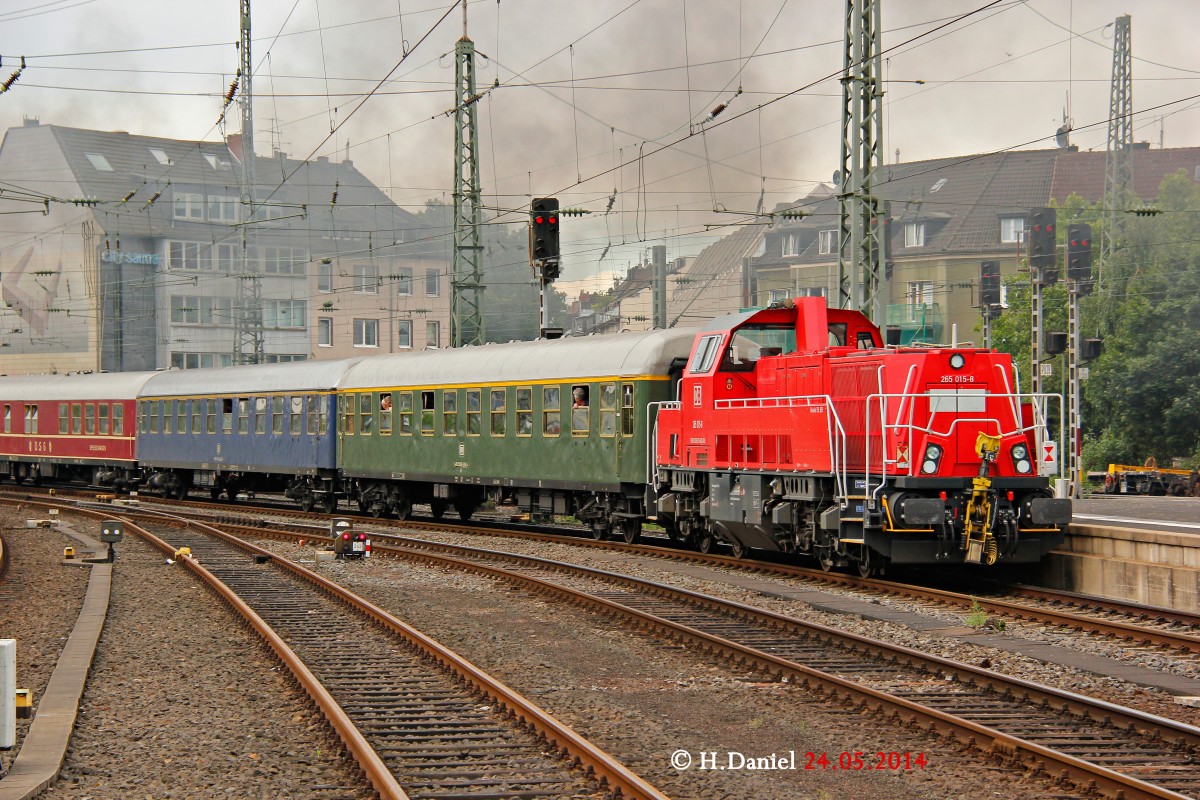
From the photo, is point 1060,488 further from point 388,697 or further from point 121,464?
point 121,464

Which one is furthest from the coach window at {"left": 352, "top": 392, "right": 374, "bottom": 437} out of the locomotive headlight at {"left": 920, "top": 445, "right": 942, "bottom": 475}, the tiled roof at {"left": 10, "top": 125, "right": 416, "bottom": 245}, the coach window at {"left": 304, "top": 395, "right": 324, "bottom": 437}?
the tiled roof at {"left": 10, "top": 125, "right": 416, "bottom": 245}

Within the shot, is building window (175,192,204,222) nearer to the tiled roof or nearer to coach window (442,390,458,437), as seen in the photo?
the tiled roof

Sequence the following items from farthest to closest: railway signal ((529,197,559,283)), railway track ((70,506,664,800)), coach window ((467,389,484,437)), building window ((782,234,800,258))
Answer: building window ((782,234,800,258)), coach window ((467,389,484,437)), railway signal ((529,197,559,283)), railway track ((70,506,664,800))

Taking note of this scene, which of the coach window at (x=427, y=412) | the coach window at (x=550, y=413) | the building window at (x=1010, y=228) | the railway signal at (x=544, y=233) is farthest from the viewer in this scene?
the building window at (x=1010, y=228)

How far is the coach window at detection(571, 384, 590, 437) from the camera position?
23203mm

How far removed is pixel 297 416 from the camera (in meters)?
32.8

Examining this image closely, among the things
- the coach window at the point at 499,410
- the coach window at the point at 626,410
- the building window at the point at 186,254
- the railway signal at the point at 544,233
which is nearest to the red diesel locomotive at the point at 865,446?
the coach window at the point at 626,410

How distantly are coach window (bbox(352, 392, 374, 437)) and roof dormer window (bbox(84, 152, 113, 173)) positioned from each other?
166ft

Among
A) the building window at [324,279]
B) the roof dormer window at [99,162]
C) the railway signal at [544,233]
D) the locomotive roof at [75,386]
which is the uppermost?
the roof dormer window at [99,162]

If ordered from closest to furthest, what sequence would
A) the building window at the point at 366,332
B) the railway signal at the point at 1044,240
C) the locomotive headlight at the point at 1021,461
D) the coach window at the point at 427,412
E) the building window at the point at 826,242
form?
the locomotive headlight at the point at 1021,461
the coach window at the point at 427,412
the railway signal at the point at 1044,240
the building window at the point at 826,242
the building window at the point at 366,332

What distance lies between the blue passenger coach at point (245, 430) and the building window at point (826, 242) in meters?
45.4

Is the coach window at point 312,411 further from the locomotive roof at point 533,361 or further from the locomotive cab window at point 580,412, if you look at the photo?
the locomotive cab window at point 580,412

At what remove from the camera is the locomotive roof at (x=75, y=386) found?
41.3m

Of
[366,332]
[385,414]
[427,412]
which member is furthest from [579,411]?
[366,332]
